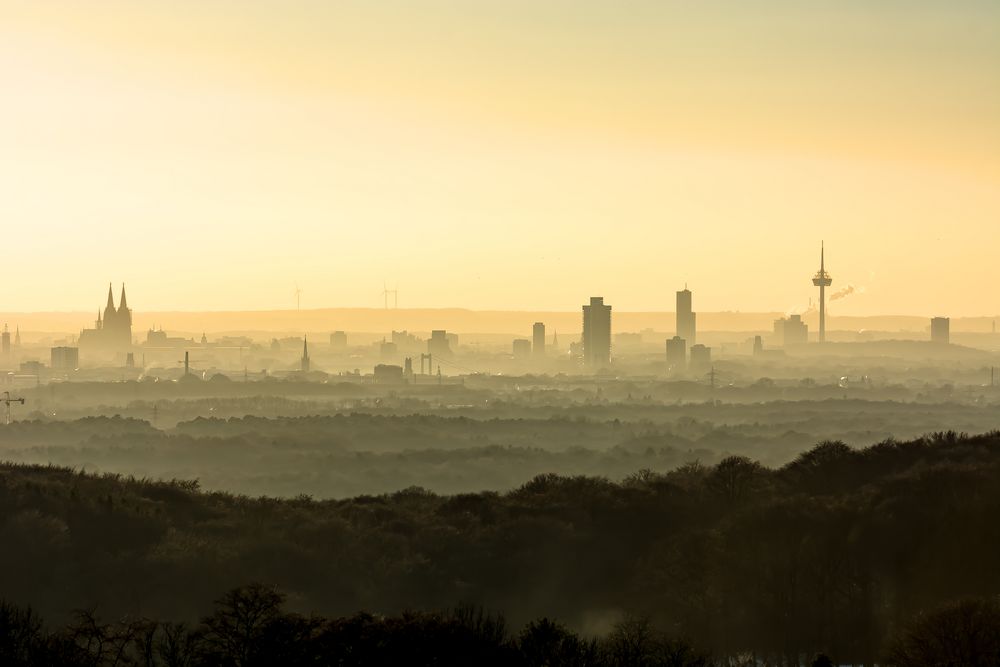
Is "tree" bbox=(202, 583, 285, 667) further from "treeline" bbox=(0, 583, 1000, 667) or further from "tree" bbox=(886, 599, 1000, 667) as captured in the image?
"tree" bbox=(886, 599, 1000, 667)

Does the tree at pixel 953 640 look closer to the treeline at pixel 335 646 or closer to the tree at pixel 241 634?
the treeline at pixel 335 646

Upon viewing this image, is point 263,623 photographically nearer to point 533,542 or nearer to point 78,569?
point 78,569

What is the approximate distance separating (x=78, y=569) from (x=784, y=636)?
38688 mm

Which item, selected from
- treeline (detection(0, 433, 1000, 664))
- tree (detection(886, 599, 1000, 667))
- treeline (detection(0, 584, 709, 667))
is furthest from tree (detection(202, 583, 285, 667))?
tree (detection(886, 599, 1000, 667))

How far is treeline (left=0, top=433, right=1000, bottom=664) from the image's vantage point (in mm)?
83812

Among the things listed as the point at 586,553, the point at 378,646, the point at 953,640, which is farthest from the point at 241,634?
the point at 586,553

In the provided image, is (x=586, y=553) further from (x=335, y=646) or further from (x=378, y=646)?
(x=335, y=646)

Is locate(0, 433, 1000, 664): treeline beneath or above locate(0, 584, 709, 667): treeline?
beneath

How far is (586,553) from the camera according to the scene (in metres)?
96.6

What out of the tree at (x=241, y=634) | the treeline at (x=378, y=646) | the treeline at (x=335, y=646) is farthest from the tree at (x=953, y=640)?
the tree at (x=241, y=634)

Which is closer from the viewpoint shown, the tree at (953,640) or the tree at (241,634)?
the tree at (241,634)

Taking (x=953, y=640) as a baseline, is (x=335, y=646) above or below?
above

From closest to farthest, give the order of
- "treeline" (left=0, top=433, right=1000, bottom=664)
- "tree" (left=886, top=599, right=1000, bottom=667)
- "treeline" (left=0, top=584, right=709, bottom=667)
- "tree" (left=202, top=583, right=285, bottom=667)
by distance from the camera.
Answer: "treeline" (left=0, top=584, right=709, bottom=667)
"tree" (left=202, top=583, right=285, bottom=667)
"tree" (left=886, top=599, right=1000, bottom=667)
"treeline" (left=0, top=433, right=1000, bottom=664)

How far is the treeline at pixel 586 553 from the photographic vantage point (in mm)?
83812
